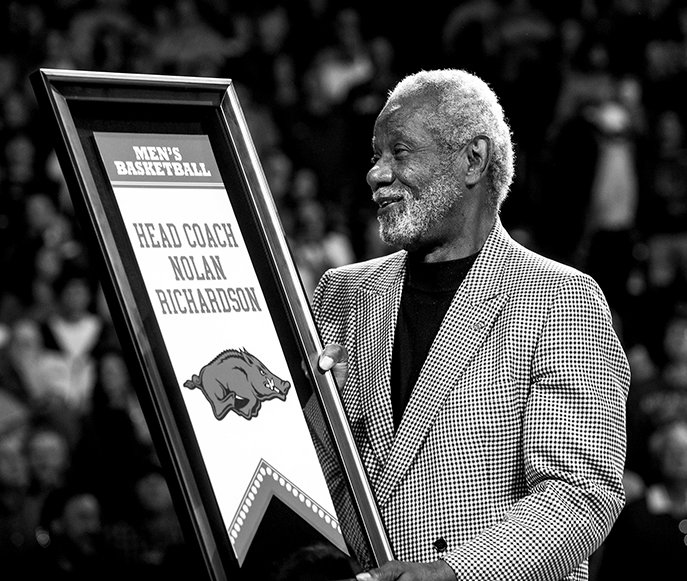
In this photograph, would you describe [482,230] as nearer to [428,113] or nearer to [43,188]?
[428,113]

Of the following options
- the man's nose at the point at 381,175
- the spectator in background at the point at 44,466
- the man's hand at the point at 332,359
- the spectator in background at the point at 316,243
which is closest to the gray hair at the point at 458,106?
the man's nose at the point at 381,175

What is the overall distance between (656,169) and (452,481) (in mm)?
6828

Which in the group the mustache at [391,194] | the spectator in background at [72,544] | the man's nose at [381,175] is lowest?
the spectator in background at [72,544]

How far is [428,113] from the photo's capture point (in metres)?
2.63

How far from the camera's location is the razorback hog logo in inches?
84.7

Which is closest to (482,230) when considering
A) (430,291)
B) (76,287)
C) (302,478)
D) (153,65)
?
(430,291)

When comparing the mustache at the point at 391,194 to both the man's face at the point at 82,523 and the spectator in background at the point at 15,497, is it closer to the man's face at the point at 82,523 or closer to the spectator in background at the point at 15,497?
the man's face at the point at 82,523

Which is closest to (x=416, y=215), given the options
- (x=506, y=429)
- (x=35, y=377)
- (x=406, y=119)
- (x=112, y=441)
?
(x=406, y=119)

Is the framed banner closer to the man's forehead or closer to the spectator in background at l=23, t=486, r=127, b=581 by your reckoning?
the man's forehead

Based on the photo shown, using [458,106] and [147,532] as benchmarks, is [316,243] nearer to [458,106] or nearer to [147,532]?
[147,532]

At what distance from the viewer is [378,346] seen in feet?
8.77

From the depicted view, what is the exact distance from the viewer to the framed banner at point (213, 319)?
208 centimetres

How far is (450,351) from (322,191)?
6.90 metres

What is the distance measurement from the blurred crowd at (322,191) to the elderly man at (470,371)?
3.14 meters
